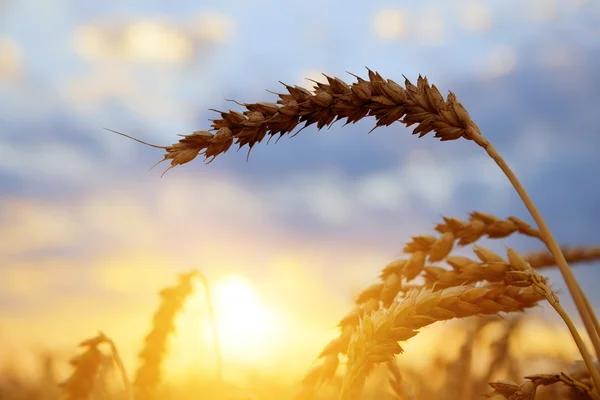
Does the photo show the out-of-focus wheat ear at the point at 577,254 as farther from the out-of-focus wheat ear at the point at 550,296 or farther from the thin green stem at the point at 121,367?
the thin green stem at the point at 121,367

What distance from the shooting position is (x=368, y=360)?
1.29 metres

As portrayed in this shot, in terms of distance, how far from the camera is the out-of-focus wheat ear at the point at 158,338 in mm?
2346

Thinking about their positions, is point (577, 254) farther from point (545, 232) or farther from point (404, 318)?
point (404, 318)

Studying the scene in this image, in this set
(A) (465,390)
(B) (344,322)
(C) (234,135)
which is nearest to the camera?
(C) (234,135)

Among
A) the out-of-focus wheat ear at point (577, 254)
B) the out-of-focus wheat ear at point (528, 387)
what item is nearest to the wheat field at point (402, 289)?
the out-of-focus wheat ear at point (528, 387)

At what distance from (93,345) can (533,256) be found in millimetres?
1929

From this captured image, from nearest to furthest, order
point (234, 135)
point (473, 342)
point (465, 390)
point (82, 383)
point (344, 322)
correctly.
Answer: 1. point (234, 135)
2. point (344, 322)
3. point (82, 383)
4. point (465, 390)
5. point (473, 342)

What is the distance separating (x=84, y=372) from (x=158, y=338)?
60 centimetres

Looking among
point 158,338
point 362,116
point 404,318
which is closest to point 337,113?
point 362,116

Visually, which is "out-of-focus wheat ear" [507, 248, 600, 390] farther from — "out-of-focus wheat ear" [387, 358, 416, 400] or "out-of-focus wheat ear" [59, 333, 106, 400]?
"out-of-focus wheat ear" [59, 333, 106, 400]

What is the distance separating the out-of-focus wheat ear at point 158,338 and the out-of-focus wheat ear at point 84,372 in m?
0.25


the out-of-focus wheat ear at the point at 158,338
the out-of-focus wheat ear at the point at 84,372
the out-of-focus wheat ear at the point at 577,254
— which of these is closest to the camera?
the out-of-focus wheat ear at the point at 84,372

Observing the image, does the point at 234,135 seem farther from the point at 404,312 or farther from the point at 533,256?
the point at 533,256

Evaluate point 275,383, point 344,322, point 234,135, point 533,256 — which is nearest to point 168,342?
point 275,383
